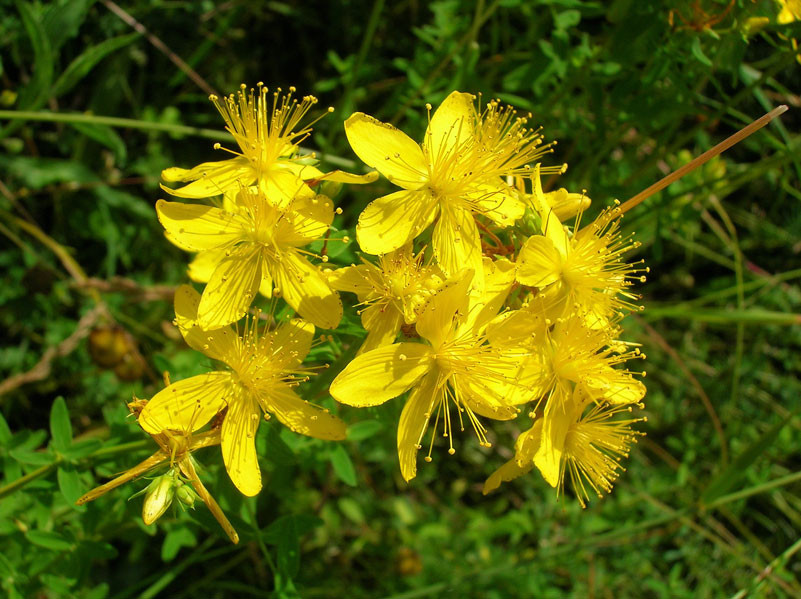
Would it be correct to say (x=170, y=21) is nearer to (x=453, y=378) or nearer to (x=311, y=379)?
(x=311, y=379)

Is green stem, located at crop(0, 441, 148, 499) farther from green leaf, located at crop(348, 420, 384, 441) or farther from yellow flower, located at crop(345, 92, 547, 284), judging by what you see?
yellow flower, located at crop(345, 92, 547, 284)

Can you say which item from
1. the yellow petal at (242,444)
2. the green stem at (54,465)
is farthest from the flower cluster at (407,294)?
the green stem at (54,465)

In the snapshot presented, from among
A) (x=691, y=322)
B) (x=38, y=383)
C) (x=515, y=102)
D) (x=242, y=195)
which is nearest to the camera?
(x=242, y=195)

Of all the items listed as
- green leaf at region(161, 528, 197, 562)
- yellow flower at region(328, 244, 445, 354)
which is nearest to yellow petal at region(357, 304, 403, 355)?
yellow flower at region(328, 244, 445, 354)

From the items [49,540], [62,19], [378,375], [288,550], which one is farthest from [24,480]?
[62,19]

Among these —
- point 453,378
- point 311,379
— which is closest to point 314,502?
point 311,379

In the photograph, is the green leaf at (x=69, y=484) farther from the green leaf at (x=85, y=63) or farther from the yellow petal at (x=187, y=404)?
the green leaf at (x=85, y=63)

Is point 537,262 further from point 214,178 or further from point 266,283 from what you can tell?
point 214,178
